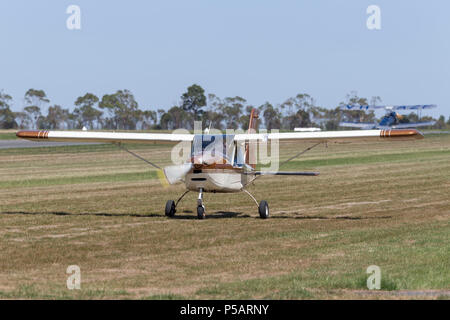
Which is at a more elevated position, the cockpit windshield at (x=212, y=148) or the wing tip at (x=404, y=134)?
the wing tip at (x=404, y=134)

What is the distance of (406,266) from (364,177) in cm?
2101

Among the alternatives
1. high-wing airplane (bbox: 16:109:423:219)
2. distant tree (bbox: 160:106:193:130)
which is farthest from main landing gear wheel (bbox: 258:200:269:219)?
distant tree (bbox: 160:106:193:130)

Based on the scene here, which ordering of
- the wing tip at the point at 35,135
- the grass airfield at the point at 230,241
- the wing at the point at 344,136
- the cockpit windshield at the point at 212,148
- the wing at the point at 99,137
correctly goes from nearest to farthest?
the grass airfield at the point at 230,241, the cockpit windshield at the point at 212,148, the wing at the point at 344,136, the wing at the point at 99,137, the wing tip at the point at 35,135

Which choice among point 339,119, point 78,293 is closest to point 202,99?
point 339,119

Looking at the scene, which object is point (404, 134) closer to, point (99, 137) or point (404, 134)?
point (404, 134)

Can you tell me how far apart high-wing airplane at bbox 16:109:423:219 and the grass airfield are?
868 millimetres

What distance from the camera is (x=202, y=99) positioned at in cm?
13025

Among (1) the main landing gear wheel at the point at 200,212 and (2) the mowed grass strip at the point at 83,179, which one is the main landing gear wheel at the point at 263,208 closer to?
(1) the main landing gear wheel at the point at 200,212

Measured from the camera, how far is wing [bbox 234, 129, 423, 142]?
18.9 m

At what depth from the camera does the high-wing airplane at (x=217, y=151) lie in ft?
60.2

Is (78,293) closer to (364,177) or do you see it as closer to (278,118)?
(364,177)

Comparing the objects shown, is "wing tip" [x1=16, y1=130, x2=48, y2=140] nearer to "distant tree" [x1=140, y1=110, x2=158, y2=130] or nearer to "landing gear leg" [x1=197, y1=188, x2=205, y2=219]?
"landing gear leg" [x1=197, y1=188, x2=205, y2=219]

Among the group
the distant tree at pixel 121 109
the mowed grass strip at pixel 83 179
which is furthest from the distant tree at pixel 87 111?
the mowed grass strip at pixel 83 179

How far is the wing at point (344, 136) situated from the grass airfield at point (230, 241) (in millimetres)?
1952
